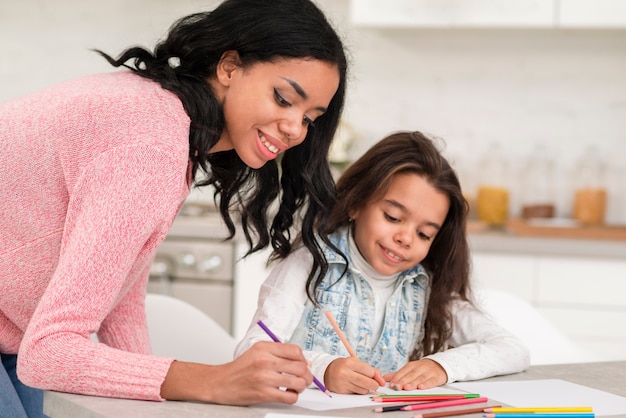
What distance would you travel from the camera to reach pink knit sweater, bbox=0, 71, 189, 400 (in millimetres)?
1221

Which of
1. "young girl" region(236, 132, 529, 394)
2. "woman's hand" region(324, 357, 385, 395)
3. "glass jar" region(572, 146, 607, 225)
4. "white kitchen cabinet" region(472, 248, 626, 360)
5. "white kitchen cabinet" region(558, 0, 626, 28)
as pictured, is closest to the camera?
"woman's hand" region(324, 357, 385, 395)

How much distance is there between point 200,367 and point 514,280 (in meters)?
2.32

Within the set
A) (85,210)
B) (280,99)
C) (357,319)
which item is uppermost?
(280,99)

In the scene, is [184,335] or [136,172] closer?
[136,172]

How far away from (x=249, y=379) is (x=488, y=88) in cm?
305

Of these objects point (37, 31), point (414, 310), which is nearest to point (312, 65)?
point (414, 310)

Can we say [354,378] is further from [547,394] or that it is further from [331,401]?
[547,394]

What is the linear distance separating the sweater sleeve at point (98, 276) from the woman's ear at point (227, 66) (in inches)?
11.0

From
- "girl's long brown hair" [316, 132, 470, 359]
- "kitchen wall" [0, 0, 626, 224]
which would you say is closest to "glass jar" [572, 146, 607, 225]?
"kitchen wall" [0, 0, 626, 224]

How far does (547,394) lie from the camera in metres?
1.43

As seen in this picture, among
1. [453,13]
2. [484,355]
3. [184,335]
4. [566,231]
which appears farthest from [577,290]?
[484,355]

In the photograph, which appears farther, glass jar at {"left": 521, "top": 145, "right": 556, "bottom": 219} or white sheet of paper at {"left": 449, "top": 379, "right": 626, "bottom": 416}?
glass jar at {"left": 521, "top": 145, "right": 556, "bottom": 219}

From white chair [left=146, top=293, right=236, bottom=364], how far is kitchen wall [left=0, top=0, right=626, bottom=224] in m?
1.85

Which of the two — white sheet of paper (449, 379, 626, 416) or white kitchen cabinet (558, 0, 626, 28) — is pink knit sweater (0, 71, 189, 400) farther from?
white kitchen cabinet (558, 0, 626, 28)
